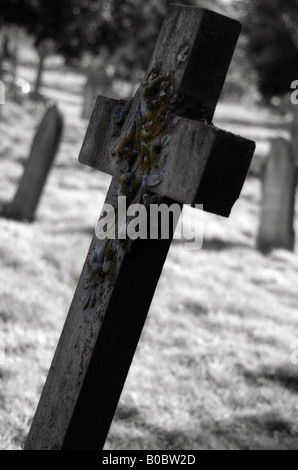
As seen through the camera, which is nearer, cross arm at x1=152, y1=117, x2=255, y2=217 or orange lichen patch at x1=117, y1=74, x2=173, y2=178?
cross arm at x1=152, y1=117, x2=255, y2=217

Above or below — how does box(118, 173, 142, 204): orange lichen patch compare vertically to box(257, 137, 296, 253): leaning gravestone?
below

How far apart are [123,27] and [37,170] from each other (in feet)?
45.2

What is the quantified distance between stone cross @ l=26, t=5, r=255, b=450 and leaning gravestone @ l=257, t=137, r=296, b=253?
691 cm

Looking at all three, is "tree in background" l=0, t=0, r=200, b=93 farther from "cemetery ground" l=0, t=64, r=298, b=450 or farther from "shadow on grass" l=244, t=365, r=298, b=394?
"shadow on grass" l=244, t=365, r=298, b=394

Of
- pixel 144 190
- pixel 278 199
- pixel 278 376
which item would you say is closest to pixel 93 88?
pixel 278 199

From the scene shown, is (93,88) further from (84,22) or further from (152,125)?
(152,125)

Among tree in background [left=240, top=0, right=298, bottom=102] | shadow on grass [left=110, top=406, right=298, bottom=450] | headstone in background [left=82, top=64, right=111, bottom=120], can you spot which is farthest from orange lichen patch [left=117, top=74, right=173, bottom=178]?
tree in background [left=240, top=0, right=298, bottom=102]

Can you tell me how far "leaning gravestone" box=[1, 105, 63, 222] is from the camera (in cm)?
912

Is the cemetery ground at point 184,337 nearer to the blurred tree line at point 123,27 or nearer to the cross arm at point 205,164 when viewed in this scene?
the cross arm at point 205,164

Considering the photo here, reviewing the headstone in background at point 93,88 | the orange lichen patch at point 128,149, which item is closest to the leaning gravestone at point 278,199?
the orange lichen patch at point 128,149

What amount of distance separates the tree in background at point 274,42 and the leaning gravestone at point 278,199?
465 inches

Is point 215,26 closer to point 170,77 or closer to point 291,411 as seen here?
point 170,77

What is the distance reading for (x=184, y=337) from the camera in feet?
18.9

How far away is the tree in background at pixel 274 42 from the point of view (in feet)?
68.2
